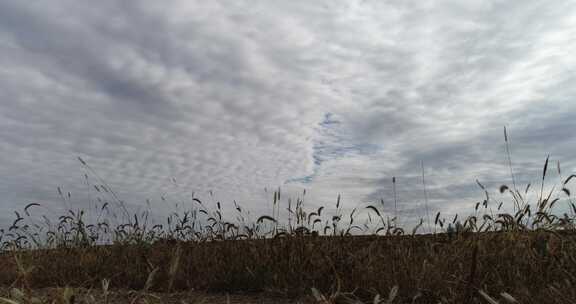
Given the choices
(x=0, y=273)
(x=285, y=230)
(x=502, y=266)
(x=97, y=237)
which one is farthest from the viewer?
(x=97, y=237)

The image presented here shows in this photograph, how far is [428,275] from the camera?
10.5 ft

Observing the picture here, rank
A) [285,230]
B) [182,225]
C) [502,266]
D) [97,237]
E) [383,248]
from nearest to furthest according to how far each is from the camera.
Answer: [502,266]
[285,230]
[383,248]
[182,225]
[97,237]

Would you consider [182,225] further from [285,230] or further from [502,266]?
[502,266]

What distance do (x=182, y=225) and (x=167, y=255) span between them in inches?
37.7

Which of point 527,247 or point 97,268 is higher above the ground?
point 527,247

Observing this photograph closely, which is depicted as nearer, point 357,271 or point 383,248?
point 357,271

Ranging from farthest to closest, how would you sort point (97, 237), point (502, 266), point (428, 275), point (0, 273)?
point (97, 237) → point (0, 273) → point (502, 266) → point (428, 275)

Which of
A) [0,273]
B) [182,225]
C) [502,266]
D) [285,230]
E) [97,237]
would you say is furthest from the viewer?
[97,237]

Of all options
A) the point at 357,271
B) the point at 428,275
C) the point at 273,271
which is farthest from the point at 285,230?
the point at 428,275

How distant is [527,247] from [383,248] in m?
1.33

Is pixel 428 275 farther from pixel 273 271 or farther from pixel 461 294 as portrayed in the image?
pixel 273 271

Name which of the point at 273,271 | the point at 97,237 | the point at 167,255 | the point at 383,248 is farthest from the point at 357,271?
the point at 97,237

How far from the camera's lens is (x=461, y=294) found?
2.88 metres

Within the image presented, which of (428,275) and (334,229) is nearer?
(428,275)
